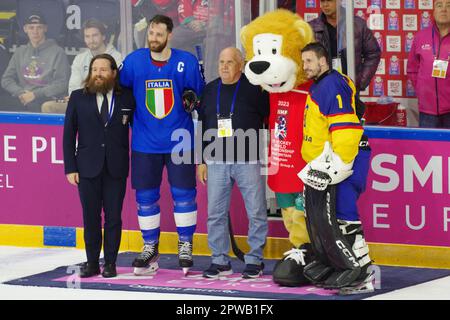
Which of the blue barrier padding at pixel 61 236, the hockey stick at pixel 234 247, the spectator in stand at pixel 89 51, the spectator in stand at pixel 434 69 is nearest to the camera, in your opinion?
the spectator in stand at pixel 434 69

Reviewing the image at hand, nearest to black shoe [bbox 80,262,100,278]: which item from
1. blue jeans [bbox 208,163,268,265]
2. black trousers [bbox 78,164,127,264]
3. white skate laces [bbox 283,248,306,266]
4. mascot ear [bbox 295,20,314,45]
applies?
black trousers [bbox 78,164,127,264]

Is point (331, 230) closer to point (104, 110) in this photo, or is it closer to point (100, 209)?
point (100, 209)

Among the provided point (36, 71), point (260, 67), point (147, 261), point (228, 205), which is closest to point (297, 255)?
point (228, 205)

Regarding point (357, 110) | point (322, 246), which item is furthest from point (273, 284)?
point (357, 110)

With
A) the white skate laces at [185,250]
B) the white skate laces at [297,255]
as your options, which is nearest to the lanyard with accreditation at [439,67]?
the white skate laces at [297,255]

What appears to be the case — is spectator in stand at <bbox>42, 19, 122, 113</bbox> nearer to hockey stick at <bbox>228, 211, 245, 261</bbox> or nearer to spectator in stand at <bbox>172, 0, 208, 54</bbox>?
spectator in stand at <bbox>172, 0, 208, 54</bbox>

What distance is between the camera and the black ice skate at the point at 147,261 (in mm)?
10445

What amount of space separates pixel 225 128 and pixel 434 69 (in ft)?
5.06

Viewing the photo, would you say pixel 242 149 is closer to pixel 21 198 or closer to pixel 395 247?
pixel 395 247

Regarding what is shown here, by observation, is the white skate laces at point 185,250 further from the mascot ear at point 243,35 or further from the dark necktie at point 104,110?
the mascot ear at point 243,35

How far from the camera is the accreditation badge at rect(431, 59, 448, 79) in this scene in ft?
34.8

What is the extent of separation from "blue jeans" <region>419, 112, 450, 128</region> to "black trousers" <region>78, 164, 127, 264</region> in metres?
2.05

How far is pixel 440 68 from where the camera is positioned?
1062cm
